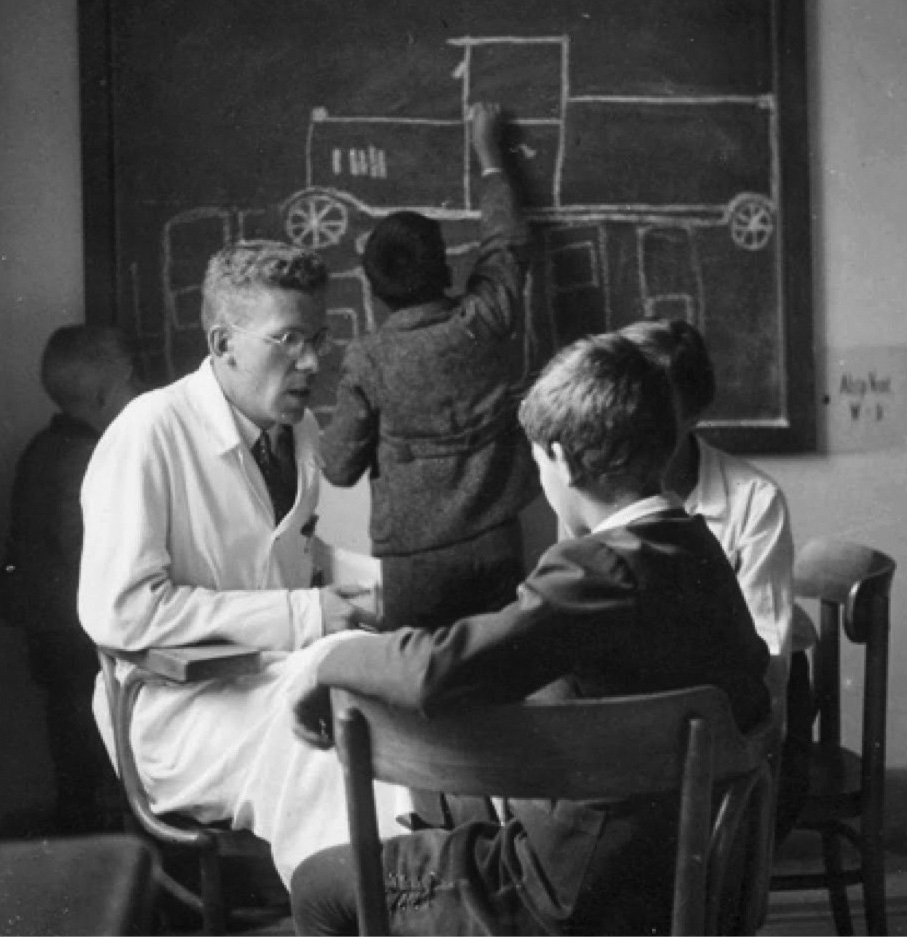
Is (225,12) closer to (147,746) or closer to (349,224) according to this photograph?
(349,224)

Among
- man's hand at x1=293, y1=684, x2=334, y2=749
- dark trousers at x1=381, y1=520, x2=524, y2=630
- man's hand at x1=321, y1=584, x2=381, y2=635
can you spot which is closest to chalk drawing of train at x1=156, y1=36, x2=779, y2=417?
dark trousers at x1=381, y1=520, x2=524, y2=630

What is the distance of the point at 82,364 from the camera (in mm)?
3988

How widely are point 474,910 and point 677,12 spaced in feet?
9.41

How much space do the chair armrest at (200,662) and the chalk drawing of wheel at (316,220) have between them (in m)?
1.69

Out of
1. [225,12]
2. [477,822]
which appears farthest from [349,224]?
[477,822]

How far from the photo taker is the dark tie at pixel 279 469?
9.99 ft

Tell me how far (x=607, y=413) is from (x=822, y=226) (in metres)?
2.50

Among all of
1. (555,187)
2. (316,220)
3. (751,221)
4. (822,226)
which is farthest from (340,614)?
(822,226)

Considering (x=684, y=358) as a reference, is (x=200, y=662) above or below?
below

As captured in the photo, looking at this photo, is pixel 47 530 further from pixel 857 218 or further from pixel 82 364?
pixel 857 218

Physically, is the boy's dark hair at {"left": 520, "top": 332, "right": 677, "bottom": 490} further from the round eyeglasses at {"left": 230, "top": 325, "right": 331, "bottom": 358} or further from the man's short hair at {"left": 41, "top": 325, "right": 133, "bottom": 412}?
the man's short hair at {"left": 41, "top": 325, "right": 133, "bottom": 412}

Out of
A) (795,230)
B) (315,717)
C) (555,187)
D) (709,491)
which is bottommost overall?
(315,717)

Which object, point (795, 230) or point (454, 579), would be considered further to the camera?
point (795, 230)

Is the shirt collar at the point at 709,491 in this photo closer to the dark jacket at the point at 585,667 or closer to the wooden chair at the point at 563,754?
the dark jacket at the point at 585,667
